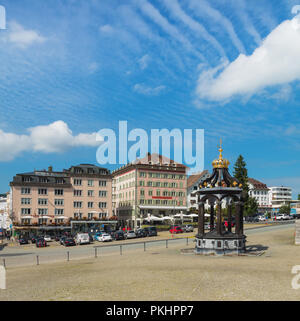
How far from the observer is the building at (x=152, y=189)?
289 feet

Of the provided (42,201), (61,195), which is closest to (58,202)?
(61,195)

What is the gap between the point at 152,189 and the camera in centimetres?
8912

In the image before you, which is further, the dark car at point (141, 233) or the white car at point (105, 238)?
the dark car at point (141, 233)

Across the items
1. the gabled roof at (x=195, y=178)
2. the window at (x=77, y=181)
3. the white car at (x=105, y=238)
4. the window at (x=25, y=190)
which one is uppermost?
the gabled roof at (x=195, y=178)

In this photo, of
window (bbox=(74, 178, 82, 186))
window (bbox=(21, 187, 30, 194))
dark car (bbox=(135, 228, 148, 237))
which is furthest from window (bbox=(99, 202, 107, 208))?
dark car (bbox=(135, 228, 148, 237))

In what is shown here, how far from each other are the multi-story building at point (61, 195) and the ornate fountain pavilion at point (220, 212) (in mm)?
47355

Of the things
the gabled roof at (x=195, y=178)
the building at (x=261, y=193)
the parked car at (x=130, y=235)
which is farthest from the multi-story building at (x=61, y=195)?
the building at (x=261, y=193)

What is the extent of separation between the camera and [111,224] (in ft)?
263

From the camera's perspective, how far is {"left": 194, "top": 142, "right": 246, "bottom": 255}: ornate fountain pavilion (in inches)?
Answer: 1134

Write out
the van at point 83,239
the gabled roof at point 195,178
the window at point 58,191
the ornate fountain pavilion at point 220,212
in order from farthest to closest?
the gabled roof at point 195,178
the window at point 58,191
the van at point 83,239
the ornate fountain pavilion at point 220,212

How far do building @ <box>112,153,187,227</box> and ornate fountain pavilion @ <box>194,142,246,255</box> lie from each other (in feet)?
182

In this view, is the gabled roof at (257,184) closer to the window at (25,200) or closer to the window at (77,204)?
the window at (77,204)
